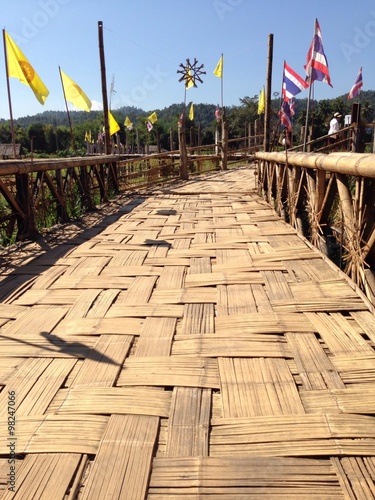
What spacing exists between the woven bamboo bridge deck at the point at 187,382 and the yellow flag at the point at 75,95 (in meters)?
5.38

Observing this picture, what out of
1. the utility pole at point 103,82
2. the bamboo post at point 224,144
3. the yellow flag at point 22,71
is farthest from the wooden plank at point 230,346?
the bamboo post at point 224,144

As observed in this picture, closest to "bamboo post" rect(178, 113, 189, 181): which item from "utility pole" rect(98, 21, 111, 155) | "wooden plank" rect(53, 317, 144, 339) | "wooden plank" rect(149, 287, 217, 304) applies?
"utility pole" rect(98, 21, 111, 155)

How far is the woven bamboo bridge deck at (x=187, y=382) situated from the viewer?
980mm

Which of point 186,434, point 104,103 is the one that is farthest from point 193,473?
point 104,103

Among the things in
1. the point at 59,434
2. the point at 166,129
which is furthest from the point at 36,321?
the point at 166,129

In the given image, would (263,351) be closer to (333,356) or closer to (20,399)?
(333,356)

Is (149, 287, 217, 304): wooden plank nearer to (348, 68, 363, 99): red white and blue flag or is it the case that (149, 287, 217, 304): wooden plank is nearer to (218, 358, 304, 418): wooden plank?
(218, 358, 304, 418): wooden plank

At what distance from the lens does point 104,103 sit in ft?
25.5

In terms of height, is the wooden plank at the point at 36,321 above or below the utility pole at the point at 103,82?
below

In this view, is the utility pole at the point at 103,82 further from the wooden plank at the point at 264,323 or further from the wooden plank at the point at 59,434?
the wooden plank at the point at 59,434

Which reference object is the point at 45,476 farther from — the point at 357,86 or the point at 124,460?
the point at 357,86

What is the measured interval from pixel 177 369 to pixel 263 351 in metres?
0.32

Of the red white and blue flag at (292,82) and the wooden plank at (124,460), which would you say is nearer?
the wooden plank at (124,460)

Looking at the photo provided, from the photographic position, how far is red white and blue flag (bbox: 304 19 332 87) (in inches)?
243
